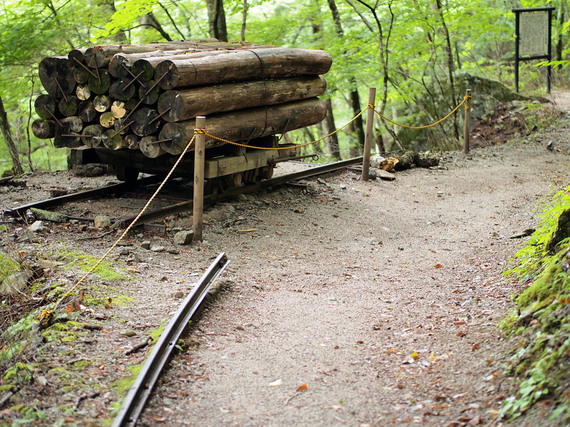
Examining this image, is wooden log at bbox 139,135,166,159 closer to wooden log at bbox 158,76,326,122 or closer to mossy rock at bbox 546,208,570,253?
wooden log at bbox 158,76,326,122

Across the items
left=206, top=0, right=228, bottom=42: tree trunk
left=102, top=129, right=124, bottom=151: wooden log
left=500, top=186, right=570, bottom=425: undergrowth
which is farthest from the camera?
left=206, top=0, right=228, bottom=42: tree trunk

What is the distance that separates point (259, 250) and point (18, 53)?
8.54m

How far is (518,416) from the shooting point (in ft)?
10.3

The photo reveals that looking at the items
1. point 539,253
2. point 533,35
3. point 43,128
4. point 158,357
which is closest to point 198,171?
point 43,128

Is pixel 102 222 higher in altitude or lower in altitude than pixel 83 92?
lower

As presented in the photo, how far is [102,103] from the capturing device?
7863 millimetres

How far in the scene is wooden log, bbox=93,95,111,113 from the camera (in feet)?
25.7

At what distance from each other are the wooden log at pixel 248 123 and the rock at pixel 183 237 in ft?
3.53

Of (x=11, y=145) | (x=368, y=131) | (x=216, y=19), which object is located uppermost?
(x=216, y=19)

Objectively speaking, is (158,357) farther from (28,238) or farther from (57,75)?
(57,75)

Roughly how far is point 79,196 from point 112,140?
119 cm

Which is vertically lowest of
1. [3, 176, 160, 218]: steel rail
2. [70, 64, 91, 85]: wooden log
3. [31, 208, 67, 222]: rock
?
[31, 208, 67, 222]: rock

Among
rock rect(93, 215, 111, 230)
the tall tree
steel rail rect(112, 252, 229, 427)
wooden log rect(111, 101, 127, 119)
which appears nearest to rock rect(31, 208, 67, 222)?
rock rect(93, 215, 111, 230)

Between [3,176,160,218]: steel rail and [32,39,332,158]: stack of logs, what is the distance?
76cm
